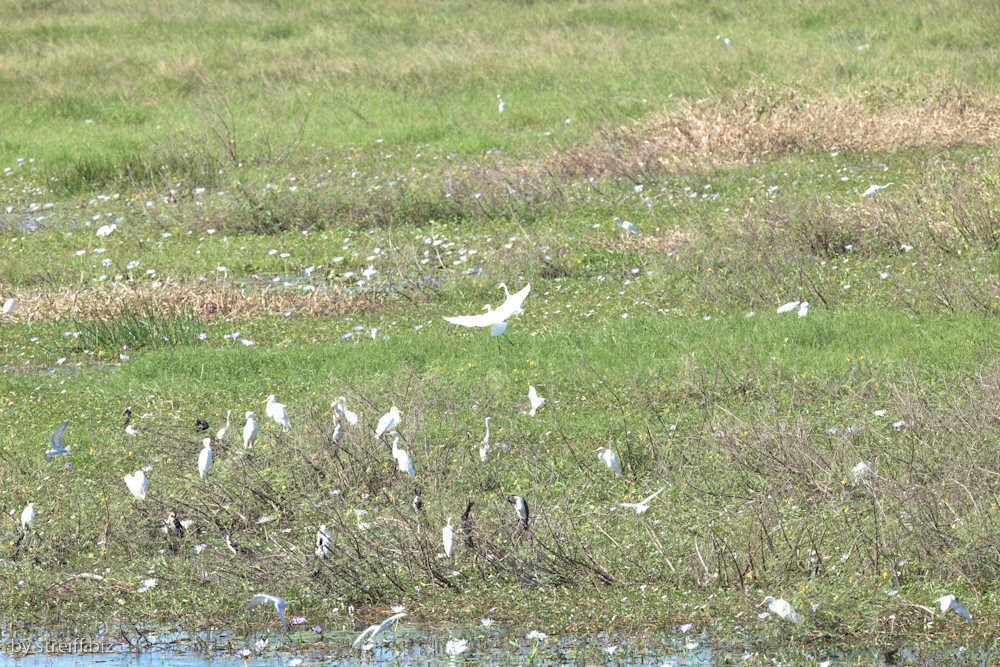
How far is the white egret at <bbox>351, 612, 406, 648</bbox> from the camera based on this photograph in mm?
5282

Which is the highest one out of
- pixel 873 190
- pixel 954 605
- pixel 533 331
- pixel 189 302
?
pixel 954 605

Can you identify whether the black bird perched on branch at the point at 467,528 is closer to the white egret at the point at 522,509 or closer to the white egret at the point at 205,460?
the white egret at the point at 522,509

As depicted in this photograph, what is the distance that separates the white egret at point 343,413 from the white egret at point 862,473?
279 centimetres

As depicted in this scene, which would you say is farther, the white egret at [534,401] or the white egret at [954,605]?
the white egret at [534,401]

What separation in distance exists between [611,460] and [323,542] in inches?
67.0

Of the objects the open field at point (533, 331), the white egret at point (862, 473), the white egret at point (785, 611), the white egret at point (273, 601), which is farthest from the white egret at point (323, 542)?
the white egret at point (862, 473)

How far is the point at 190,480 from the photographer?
22.7 ft

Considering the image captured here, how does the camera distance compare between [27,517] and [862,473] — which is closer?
[862,473]

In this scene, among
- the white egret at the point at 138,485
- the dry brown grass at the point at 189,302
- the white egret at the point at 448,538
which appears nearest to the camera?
the white egret at the point at 448,538

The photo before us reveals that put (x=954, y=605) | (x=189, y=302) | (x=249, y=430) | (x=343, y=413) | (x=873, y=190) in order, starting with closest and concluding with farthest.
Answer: (x=954, y=605) → (x=249, y=430) → (x=343, y=413) → (x=189, y=302) → (x=873, y=190)

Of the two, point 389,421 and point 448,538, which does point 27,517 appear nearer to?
point 389,421

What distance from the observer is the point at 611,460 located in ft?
22.7

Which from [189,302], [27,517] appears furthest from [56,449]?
[189,302]

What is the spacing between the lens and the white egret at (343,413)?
A: 7320mm
